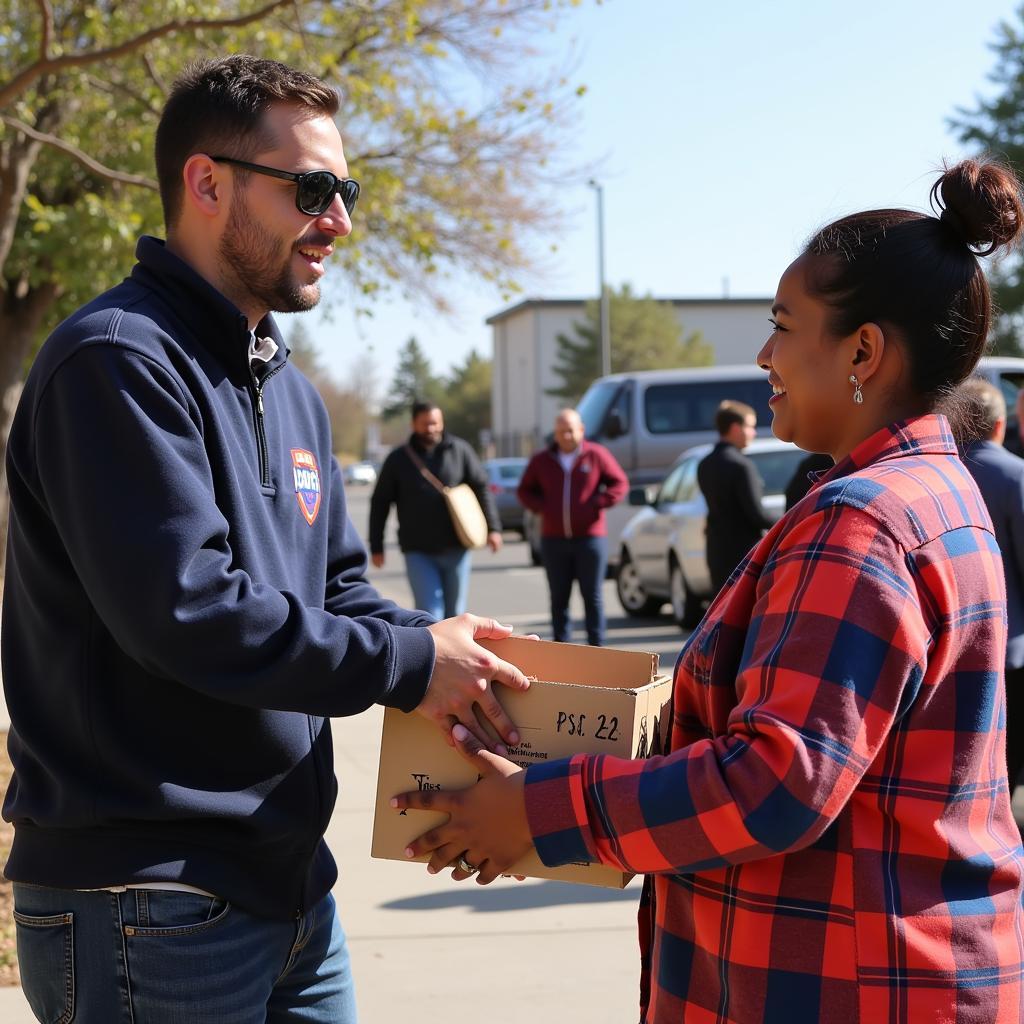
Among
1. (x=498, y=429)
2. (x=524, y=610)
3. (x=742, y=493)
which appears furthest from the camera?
(x=498, y=429)

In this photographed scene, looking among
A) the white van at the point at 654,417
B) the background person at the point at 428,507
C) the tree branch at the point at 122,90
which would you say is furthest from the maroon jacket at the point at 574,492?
the white van at the point at 654,417

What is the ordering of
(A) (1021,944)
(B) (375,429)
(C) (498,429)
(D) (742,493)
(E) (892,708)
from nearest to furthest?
(E) (892,708) < (A) (1021,944) < (D) (742,493) < (C) (498,429) < (B) (375,429)

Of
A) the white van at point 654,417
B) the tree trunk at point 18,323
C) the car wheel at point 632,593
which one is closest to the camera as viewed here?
the car wheel at point 632,593

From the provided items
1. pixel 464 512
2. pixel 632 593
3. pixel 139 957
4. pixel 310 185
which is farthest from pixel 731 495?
pixel 139 957

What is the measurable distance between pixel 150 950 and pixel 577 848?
2.19 feet

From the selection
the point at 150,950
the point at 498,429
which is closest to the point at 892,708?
the point at 150,950

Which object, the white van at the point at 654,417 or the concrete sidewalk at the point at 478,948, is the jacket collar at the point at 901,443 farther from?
the white van at the point at 654,417

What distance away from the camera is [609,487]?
10.2 meters

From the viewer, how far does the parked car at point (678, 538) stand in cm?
1174

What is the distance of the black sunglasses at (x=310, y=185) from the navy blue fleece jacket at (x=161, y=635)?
21 centimetres

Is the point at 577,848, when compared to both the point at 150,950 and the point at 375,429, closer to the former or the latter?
the point at 150,950

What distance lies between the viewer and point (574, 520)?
10.0 m

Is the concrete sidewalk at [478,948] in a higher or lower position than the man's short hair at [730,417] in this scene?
lower

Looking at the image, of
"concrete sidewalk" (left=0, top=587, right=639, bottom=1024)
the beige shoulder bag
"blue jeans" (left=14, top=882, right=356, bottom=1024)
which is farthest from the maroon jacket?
"blue jeans" (left=14, top=882, right=356, bottom=1024)
